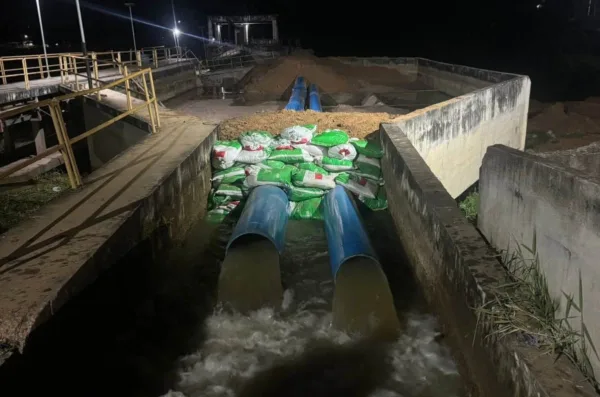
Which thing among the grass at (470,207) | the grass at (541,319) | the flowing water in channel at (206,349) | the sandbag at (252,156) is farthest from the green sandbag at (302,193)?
the grass at (541,319)

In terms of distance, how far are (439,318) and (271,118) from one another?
5342 mm

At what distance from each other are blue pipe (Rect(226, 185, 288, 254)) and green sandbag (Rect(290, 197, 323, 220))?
34 cm

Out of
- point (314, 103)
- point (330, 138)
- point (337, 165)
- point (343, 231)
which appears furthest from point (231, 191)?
point (314, 103)

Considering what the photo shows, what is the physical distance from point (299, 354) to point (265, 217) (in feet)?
6.08

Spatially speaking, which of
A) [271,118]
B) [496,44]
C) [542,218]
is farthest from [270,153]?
[496,44]

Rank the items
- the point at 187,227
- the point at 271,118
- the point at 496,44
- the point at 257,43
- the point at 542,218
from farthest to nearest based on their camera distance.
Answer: the point at 496,44
the point at 257,43
the point at 271,118
the point at 187,227
the point at 542,218

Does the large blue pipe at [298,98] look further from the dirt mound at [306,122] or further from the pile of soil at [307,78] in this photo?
the dirt mound at [306,122]

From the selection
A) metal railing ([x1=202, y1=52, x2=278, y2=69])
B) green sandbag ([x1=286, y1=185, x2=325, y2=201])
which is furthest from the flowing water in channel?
metal railing ([x1=202, y1=52, x2=278, y2=69])

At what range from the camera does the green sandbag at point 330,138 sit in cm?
752

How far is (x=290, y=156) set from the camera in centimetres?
736

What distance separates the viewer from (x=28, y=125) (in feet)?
56.9

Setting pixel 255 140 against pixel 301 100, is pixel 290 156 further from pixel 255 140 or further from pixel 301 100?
pixel 301 100

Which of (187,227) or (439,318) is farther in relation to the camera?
(187,227)

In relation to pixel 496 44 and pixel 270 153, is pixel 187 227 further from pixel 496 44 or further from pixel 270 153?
pixel 496 44
